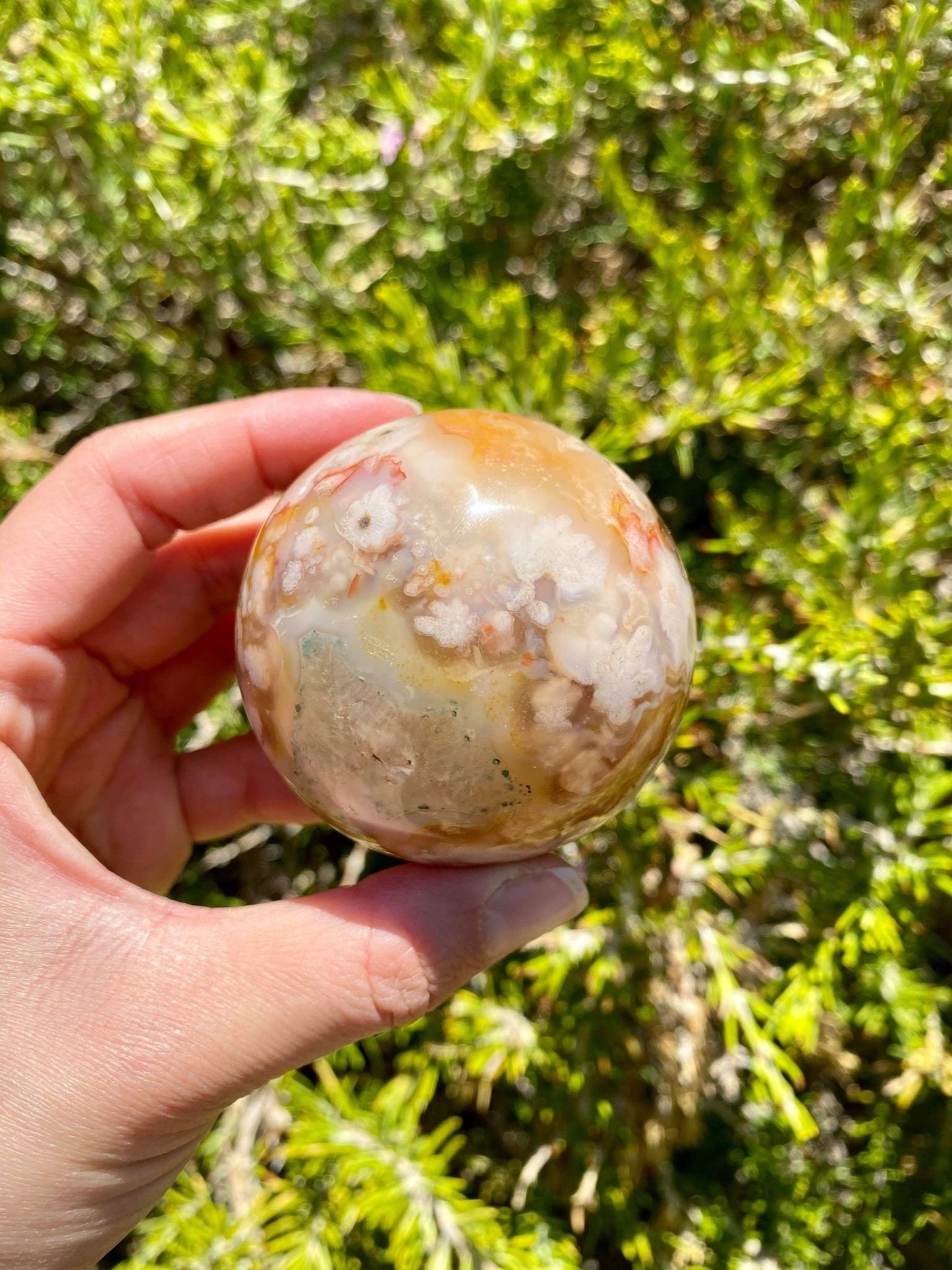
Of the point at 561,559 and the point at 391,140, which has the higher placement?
the point at 391,140

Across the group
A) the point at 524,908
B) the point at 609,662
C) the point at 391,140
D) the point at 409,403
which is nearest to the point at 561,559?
the point at 609,662

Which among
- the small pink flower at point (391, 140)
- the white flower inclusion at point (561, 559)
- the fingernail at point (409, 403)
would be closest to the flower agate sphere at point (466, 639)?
the white flower inclusion at point (561, 559)

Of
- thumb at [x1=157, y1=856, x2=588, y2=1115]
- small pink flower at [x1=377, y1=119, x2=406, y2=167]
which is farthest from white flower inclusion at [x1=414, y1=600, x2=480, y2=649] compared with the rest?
small pink flower at [x1=377, y1=119, x2=406, y2=167]

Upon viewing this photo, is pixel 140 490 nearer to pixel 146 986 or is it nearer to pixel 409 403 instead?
pixel 409 403

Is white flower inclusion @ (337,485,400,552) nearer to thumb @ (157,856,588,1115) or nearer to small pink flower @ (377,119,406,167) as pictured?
thumb @ (157,856,588,1115)

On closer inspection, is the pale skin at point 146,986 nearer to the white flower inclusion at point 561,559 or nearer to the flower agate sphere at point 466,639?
the flower agate sphere at point 466,639
